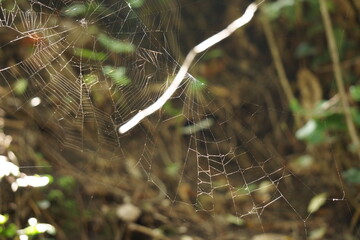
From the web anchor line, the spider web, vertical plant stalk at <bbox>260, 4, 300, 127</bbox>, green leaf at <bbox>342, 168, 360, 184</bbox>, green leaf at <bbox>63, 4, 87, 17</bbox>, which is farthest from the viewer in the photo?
vertical plant stalk at <bbox>260, 4, 300, 127</bbox>

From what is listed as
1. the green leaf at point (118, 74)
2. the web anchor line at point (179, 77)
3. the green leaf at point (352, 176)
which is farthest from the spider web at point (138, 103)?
the web anchor line at point (179, 77)

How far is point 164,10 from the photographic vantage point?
1.70m

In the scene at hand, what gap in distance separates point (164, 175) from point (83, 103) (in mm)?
524

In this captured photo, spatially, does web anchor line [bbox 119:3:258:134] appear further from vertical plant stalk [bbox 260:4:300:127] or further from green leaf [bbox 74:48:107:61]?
vertical plant stalk [bbox 260:4:300:127]

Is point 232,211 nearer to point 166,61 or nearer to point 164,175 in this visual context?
point 164,175

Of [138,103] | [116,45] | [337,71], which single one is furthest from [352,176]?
[116,45]

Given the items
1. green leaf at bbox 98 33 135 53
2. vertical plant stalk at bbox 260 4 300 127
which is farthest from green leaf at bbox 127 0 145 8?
vertical plant stalk at bbox 260 4 300 127

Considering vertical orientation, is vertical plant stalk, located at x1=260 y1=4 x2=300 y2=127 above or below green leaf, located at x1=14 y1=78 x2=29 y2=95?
above

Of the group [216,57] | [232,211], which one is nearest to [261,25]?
[216,57]

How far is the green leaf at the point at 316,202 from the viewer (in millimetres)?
1675

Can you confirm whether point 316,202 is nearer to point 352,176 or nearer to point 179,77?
point 352,176

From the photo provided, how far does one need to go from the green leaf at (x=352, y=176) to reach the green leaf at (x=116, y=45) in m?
0.87

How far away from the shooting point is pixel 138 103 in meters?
1.52

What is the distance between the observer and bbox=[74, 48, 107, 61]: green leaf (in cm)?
156
